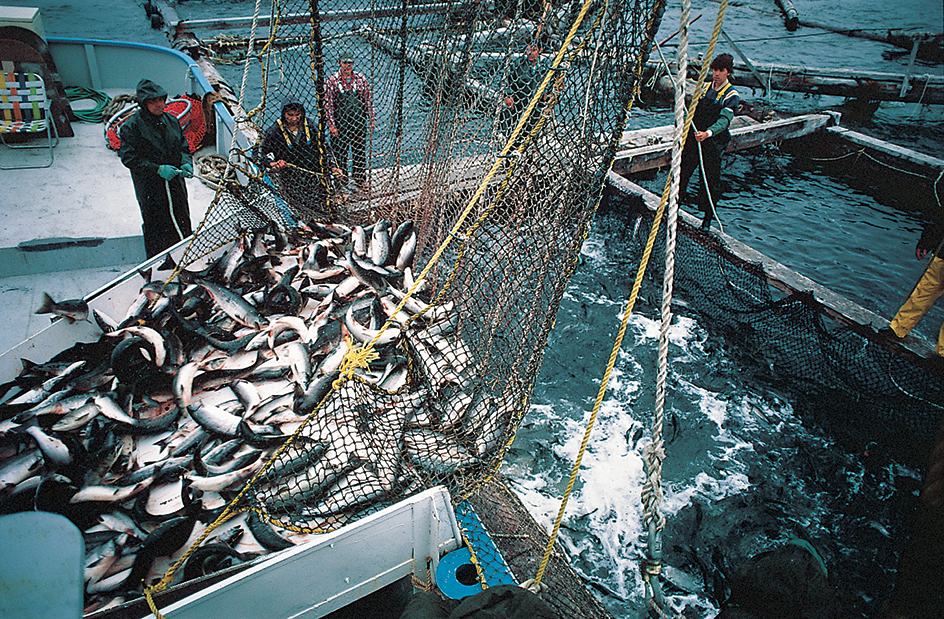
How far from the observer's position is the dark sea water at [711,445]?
376cm

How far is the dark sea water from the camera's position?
3.76m

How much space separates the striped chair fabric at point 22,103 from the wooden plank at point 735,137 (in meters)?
8.08

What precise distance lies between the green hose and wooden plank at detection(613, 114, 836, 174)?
322 inches

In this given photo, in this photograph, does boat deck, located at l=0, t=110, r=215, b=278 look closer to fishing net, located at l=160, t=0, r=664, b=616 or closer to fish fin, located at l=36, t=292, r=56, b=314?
fishing net, located at l=160, t=0, r=664, b=616

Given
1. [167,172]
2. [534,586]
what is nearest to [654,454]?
[534,586]

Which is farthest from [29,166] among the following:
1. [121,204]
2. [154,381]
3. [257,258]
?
[154,381]

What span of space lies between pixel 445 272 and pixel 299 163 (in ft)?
7.95

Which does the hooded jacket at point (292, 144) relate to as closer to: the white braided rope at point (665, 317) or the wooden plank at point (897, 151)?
the white braided rope at point (665, 317)

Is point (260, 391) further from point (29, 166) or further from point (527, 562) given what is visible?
point (29, 166)

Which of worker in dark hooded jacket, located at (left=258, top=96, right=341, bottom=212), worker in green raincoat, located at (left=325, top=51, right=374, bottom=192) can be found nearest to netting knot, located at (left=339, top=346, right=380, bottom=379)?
worker in dark hooded jacket, located at (left=258, top=96, right=341, bottom=212)

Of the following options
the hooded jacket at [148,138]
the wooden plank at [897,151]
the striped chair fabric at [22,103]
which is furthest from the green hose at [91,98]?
the wooden plank at [897,151]

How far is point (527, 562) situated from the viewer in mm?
2879

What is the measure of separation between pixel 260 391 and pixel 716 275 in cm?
529

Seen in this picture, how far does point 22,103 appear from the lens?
6176mm
